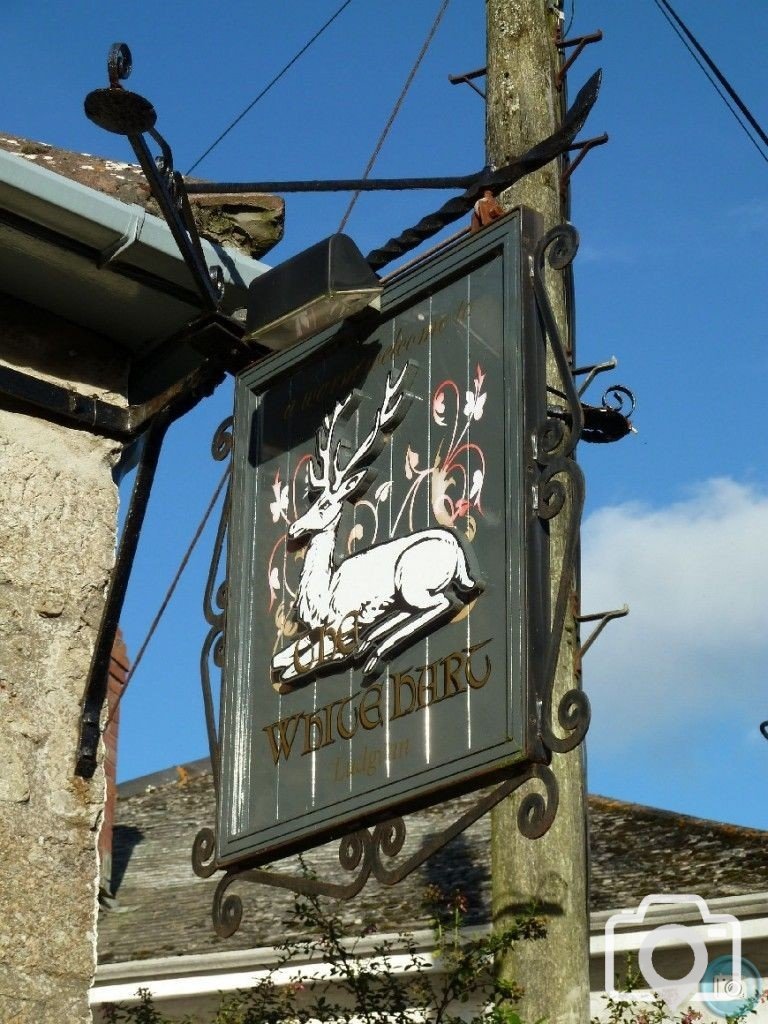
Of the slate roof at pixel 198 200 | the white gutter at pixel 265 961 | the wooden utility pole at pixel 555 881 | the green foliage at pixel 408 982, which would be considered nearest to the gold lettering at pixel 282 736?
the slate roof at pixel 198 200

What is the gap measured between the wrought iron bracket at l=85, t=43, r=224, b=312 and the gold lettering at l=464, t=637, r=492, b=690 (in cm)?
137

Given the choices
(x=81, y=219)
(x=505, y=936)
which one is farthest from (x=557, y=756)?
(x=81, y=219)

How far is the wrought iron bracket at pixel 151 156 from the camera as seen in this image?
4410 mm

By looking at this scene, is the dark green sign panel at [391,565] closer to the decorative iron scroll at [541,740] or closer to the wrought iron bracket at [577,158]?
the decorative iron scroll at [541,740]

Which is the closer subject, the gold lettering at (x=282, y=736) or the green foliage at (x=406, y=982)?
the gold lettering at (x=282, y=736)

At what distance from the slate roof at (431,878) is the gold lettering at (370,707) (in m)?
5.09

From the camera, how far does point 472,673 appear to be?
401cm

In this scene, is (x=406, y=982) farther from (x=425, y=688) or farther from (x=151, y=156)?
(x=151, y=156)

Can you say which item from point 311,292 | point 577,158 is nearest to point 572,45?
point 577,158

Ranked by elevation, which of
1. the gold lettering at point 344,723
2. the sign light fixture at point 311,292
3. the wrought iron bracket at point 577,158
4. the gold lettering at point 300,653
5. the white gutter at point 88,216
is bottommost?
the gold lettering at point 344,723

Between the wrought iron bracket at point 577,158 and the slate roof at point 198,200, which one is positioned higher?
the wrought iron bracket at point 577,158

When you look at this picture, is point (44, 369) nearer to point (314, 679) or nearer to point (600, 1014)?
point (314, 679)

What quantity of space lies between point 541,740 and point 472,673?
0.28 metres

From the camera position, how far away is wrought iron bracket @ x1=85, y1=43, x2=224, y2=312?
174 inches
